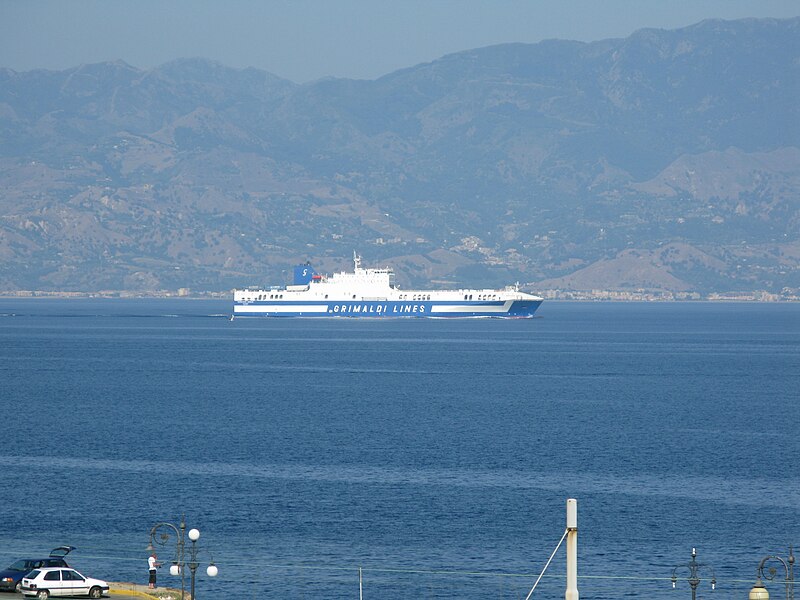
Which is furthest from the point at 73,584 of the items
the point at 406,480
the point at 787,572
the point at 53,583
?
the point at 406,480

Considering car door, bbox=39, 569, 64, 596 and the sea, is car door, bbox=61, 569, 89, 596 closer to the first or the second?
car door, bbox=39, 569, 64, 596

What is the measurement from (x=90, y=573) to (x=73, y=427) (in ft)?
139

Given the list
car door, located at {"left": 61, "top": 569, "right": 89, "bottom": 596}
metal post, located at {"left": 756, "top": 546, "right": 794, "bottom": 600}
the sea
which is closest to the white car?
Result: car door, located at {"left": 61, "top": 569, "right": 89, "bottom": 596}

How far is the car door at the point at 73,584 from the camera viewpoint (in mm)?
41281

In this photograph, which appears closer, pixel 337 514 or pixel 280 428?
pixel 337 514

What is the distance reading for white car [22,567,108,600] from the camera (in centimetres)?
4131

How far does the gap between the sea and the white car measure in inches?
104

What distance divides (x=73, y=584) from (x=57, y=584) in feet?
1.50

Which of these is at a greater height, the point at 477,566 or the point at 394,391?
the point at 394,391

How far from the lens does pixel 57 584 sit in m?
41.3

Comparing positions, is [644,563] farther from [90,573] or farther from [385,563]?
[90,573]

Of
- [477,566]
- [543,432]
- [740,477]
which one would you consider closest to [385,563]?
[477,566]

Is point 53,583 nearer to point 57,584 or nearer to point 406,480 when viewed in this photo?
point 57,584

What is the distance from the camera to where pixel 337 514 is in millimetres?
59906
